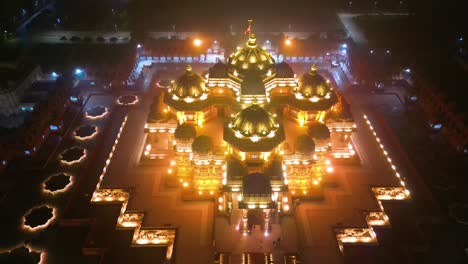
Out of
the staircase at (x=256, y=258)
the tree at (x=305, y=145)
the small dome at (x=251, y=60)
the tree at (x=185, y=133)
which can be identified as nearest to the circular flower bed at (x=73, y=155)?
the tree at (x=185, y=133)

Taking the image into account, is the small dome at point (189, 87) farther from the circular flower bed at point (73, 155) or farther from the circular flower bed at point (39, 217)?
the circular flower bed at point (39, 217)

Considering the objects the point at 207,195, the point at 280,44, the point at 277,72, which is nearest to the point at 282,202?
the point at 207,195

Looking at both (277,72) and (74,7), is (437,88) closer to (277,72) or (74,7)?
(277,72)

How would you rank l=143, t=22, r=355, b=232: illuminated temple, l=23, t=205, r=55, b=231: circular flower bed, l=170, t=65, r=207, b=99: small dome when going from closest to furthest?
l=143, t=22, r=355, b=232: illuminated temple < l=23, t=205, r=55, b=231: circular flower bed < l=170, t=65, r=207, b=99: small dome

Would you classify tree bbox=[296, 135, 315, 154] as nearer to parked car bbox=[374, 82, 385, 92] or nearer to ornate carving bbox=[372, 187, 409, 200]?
ornate carving bbox=[372, 187, 409, 200]

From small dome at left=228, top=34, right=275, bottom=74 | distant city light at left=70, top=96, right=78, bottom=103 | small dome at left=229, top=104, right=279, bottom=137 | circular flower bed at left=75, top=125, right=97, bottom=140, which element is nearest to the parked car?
small dome at left=228, top=34, right=275, bottom=74

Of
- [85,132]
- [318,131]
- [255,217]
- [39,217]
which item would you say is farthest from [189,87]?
Answer: [39,217]
